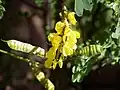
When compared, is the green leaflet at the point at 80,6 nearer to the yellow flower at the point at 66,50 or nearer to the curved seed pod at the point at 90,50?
the yellow flower at the point at 66,50

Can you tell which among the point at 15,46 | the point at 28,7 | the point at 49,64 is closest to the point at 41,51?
the point at 15,46

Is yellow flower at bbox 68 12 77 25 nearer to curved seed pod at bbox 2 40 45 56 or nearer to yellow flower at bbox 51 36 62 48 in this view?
yellow flower at bbox 51 36 62 48

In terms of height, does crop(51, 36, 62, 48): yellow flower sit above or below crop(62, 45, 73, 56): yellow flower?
above

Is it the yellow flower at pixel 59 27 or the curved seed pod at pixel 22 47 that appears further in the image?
the curved seed pod at pixel 22 47

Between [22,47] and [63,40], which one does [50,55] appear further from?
[22,47]

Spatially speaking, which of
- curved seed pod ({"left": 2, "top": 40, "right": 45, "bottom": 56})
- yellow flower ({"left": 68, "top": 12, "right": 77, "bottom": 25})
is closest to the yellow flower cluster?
yellow flower ({"left": 68, "top": 12, "right": 77, "bottom": 25})

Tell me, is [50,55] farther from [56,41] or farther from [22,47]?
[22,47]

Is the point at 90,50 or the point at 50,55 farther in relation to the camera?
the point at 90,50


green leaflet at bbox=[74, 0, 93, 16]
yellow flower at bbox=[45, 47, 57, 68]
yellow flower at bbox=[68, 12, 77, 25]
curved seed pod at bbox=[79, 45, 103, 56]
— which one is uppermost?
green leaflet at bbox=[74, 0, 93, 16]

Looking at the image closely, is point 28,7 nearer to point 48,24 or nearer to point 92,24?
point 48,24

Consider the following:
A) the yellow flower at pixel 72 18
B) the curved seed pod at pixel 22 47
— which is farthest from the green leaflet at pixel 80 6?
the curved seed pod at pixel 22 47

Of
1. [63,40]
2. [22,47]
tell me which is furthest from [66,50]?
[22,47]

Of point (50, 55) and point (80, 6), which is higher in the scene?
point (80, 6)

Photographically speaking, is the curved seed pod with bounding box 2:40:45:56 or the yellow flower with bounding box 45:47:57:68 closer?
the yellow flower with bounding box 45:47:57:68
